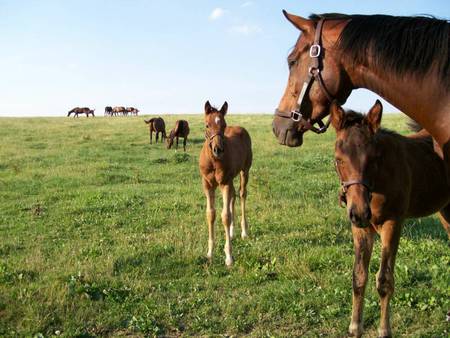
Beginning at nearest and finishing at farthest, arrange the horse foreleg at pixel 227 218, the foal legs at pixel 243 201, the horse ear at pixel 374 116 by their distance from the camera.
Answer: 1. the horse ear at pixel 374 116
2. the horse foreleg at pixel 227 218
3. the foal legs at pixel 243 201

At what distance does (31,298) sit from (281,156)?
44.2ft

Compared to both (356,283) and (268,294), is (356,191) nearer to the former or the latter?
(356,283)

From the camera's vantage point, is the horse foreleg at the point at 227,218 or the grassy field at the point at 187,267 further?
the horse foreleg at the point at 227,218

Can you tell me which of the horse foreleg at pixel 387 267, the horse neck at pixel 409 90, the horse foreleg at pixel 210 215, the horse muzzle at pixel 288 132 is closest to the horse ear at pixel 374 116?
the horse neck at pixel 409 90

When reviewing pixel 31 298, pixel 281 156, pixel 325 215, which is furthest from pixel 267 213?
→ pixel 281 156

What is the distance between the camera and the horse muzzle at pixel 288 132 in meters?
3.81

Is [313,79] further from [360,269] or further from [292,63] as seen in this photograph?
[360,269]

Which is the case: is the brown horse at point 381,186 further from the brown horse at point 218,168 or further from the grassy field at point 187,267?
the brown horse at point 218,168

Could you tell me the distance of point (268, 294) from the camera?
5.30m

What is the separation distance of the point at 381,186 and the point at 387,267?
785 millimetres

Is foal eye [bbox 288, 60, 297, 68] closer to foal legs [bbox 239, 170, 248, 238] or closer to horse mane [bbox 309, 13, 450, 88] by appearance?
horse mane [bbox 309, 13, 450, 88]

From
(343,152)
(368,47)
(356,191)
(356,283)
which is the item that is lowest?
(356,283)

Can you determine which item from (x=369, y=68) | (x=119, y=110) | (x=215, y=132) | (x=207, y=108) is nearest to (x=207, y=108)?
(x=207, y=108)

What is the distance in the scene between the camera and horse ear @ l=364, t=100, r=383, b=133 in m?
3.87
